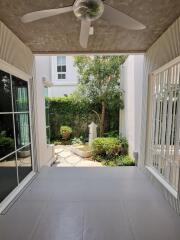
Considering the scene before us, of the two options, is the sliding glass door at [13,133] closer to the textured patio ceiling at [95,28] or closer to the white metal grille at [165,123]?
the textured patio ceiling at [95,28]

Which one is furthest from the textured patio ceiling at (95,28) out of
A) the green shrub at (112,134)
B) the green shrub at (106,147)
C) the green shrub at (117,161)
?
the green shrub at (112,134)

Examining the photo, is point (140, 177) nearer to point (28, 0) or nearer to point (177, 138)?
point (177, 138)

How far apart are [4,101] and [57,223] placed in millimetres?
2022

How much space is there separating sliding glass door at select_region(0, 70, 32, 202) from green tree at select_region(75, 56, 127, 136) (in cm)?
490

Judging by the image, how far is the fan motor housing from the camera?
165 centimetres

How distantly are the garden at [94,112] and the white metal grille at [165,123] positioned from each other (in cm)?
323

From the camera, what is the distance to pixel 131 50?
13.1 ft

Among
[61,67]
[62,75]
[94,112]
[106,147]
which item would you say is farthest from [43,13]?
[61,67]

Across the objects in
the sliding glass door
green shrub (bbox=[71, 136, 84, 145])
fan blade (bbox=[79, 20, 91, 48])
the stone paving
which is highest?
fan blade (bbox=[79, 20, 91, 48])

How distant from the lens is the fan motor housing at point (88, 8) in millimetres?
1650

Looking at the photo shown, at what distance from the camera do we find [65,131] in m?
9.21

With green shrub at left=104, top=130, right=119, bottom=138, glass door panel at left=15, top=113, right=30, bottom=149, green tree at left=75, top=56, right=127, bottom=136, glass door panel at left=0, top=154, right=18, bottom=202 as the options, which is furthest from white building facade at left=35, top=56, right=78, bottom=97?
glass door panel at left=0, top=154, right=18, bottom=202

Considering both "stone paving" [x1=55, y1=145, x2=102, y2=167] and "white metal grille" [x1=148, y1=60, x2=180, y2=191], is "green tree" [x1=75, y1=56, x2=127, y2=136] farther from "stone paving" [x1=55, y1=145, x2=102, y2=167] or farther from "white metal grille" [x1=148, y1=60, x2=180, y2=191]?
"white metal grille" [x1=148, y1=60, x2=180, y2=191]

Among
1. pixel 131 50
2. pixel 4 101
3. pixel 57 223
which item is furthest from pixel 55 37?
pixel 57 223
